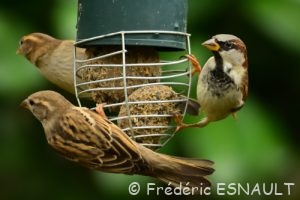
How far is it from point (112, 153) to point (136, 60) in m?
0.60

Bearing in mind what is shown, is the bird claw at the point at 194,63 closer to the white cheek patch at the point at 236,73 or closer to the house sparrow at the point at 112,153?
the white cheek patch at the point at 236,73

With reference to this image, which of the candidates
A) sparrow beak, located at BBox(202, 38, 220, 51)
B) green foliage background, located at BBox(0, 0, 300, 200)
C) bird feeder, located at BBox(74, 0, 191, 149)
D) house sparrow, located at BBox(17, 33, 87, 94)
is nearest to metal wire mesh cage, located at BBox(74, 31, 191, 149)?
bird feeder, located at BBox(74, 0, 191, 149)

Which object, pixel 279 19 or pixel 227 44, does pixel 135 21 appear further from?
pixel 279 19

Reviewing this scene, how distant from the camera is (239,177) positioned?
22.0 ft

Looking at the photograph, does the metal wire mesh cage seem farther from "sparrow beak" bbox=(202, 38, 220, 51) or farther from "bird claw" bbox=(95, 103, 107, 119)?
"sparrow beak" bbox=(202, 38, 220, 51)

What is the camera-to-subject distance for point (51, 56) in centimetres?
753

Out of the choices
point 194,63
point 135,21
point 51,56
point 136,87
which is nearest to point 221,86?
point 194,63

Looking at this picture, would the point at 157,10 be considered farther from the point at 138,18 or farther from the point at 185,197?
the point at 185,197

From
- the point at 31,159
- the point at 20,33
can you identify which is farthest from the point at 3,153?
the point at 20,33

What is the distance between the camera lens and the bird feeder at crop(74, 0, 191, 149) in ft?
20.5

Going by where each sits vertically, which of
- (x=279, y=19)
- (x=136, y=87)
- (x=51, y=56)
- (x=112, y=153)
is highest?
(x=279, y=19)

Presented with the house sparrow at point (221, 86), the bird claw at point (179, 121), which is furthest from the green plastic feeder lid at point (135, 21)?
the bird claw at point (179, 121)

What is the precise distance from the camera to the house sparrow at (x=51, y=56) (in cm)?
736

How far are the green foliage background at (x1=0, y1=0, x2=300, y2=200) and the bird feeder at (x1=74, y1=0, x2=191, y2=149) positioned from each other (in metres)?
0.43
